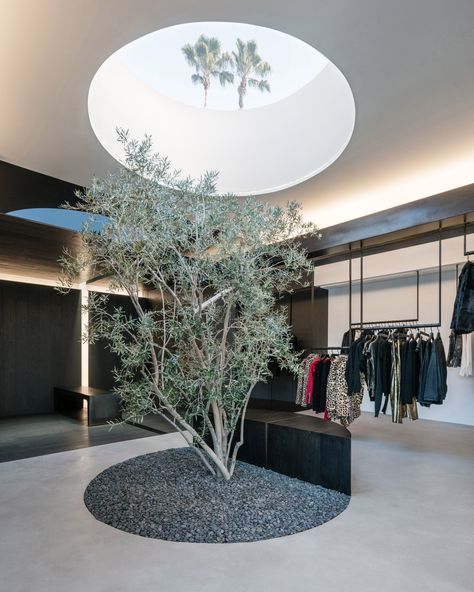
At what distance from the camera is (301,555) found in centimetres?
255

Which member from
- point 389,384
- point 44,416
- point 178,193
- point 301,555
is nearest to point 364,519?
point 301,555

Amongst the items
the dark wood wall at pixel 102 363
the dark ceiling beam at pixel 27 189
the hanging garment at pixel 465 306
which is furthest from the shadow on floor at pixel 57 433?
the hanging garment at pixel 465 306

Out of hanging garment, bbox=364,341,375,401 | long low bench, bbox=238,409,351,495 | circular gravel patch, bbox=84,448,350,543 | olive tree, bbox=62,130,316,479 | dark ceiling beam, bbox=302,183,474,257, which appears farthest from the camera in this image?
hanging garment, bbox=364,341,375,401

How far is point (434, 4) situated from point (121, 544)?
4003 mm

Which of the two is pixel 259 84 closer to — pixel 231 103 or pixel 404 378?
pixel 231 103

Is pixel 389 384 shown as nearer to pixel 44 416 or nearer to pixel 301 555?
pixel 301 555

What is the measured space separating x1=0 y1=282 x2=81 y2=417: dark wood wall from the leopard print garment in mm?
5431

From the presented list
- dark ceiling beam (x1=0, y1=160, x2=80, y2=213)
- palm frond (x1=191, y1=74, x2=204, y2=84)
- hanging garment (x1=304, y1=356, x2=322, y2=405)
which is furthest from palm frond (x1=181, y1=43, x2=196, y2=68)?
hanging garment (x1=304, y1=356, x2=322, y2=405)

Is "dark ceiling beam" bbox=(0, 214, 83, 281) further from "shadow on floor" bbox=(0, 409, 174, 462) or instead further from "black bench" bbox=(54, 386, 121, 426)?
"shadow on floor" bbox=(0, 409, 174, 462)

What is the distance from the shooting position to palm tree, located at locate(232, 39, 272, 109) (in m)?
4.90

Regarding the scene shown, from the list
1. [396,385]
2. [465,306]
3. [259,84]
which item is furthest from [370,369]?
[259,84]

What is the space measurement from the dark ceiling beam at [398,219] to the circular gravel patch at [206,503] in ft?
9.39

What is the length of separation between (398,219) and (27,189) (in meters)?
4.35

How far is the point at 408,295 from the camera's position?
26.3ft
